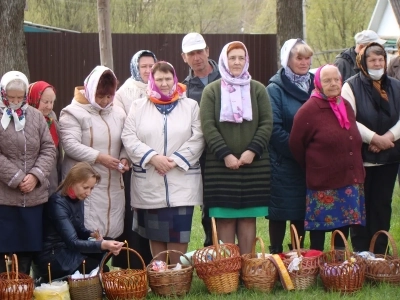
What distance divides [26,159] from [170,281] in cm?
133

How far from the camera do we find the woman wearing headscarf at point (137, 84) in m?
6.52

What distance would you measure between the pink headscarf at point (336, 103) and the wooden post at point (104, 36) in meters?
5.55

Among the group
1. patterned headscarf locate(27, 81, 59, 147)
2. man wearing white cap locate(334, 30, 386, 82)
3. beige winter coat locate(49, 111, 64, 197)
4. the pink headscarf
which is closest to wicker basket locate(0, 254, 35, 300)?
beige winter coat locate(49, 111, 64, 197)

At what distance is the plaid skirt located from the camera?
5973 millimetres

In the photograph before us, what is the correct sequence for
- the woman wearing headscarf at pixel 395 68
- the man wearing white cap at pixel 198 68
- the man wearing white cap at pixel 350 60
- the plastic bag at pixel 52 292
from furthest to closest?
the woman wearing headscarf at pixel 395 68 → the man wearing white cap at pixel 350 60 → the man wearing white cap at pixel 198 68 → the plastic bag at pixel 52 292

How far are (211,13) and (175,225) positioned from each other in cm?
2822

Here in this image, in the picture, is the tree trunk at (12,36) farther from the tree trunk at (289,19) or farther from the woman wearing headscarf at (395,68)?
the woman wearing headscarf at (395,68)

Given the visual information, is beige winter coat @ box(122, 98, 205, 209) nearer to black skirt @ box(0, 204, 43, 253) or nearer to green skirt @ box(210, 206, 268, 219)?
green skirt @ box(210, 206, 268, 219)

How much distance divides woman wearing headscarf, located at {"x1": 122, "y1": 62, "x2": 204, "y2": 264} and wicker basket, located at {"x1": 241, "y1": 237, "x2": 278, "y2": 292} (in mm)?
579

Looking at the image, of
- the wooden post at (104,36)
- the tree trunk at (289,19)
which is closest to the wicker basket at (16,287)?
the wooden post at (104,36)

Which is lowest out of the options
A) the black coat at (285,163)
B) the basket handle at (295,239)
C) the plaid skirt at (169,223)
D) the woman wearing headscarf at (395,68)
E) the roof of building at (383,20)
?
the basket handle at (295,239)

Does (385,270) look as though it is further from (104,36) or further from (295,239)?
(104,36)

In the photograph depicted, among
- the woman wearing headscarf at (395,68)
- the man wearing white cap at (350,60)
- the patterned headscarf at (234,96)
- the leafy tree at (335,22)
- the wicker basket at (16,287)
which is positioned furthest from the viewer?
the leafy tree at (335,22)

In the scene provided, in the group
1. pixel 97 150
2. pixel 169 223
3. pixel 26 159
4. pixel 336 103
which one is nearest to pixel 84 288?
pixel 169 223
